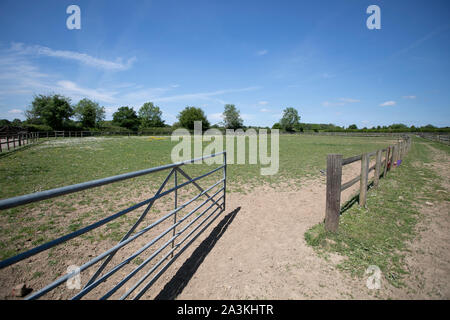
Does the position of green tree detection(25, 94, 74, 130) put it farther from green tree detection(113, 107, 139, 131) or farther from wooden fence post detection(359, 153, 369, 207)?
wooden fence post detection(359, 153, 369, 207)

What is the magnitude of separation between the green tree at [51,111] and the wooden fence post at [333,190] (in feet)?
215

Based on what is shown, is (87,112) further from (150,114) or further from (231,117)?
(231,117)

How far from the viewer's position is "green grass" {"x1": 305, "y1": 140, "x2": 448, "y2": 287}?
290 centimetres

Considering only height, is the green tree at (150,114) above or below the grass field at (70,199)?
above

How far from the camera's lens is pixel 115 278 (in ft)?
9.82

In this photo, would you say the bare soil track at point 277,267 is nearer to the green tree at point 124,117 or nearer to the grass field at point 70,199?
the grass field at point 70,199

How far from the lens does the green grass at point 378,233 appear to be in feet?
9.50

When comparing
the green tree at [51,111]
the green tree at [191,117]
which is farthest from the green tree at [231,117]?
the green tree at [51,111]

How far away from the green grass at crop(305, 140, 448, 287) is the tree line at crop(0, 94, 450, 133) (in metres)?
55.6

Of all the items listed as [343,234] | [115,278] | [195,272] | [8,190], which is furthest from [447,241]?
[8,190]

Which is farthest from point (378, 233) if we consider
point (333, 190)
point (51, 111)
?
point (51, 111)

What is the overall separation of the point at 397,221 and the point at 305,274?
9.53 ft

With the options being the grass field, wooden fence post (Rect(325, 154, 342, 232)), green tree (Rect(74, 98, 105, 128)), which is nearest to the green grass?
wooden fence post (Rect(325, 154, 342, 232))
